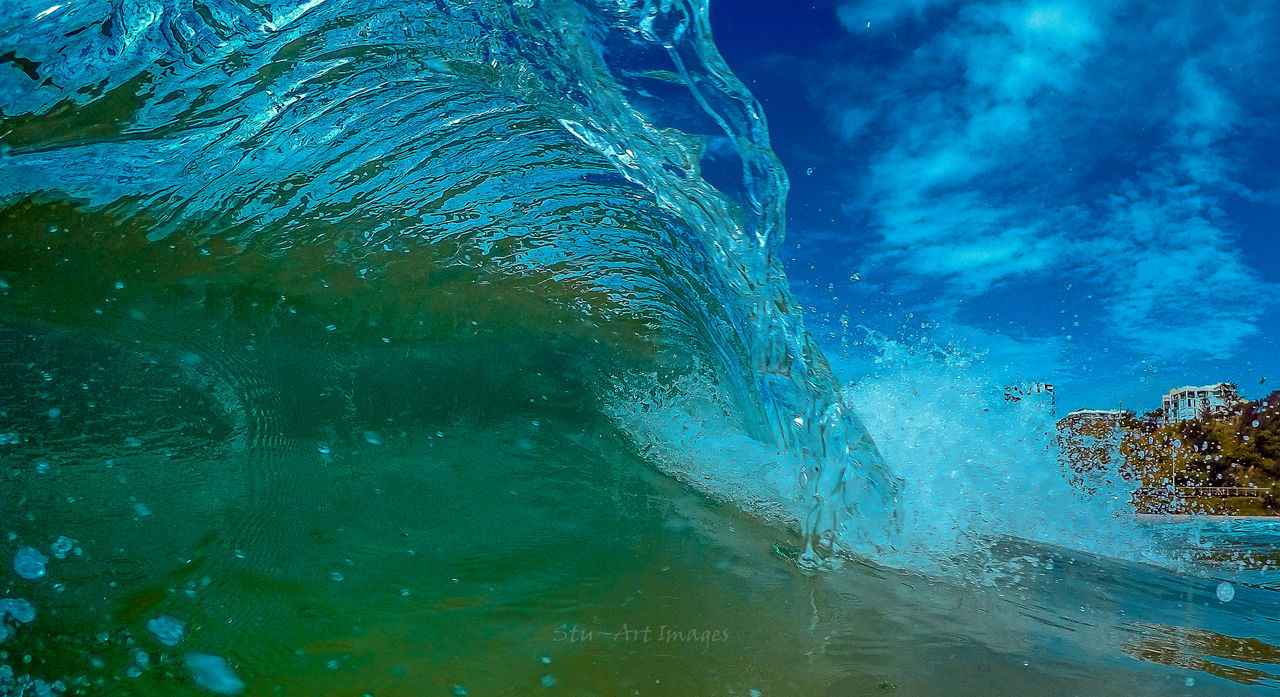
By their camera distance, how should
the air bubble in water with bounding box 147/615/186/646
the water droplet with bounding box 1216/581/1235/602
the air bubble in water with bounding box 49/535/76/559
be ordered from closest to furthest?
the air bubble in water with bounding box 147/615/186/646 → the air bubble in water with bounding box 49/535/76/559 → the water droplet with bounding box 1216/581/1235/602

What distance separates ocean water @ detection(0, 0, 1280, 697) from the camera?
7.41ft

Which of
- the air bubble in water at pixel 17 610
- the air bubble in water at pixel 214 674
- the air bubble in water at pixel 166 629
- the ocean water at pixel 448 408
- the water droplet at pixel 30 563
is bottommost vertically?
the water droplet at pixel 30 563

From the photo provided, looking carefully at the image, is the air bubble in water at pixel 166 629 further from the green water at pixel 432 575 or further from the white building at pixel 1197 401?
the white building at pixel 1197 401

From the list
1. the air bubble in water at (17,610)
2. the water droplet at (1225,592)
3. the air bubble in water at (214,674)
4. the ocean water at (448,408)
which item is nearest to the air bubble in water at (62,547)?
the ocean water at (448,408)

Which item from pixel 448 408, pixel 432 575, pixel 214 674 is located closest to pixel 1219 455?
pixel 448 408

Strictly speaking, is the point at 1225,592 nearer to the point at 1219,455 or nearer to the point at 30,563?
the point at 30,563

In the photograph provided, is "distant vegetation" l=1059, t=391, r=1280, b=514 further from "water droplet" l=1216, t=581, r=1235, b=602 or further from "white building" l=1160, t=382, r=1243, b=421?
"water droplet" l=1216, t=581, r=1235, b=602

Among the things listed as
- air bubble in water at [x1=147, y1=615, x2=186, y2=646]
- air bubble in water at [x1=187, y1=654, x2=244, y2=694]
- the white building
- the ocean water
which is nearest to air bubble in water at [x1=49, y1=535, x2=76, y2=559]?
the ocean water

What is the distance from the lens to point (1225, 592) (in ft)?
14.5

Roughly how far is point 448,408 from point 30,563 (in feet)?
6.56

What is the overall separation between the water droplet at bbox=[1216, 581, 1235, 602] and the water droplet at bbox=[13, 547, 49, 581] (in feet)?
18.5

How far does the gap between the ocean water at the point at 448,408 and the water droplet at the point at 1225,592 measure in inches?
2.5

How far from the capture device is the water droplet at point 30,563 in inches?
94.3

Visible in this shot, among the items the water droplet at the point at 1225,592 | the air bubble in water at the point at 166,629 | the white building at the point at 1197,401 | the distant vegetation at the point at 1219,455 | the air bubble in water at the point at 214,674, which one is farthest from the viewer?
the white building at the point at 1197,401
